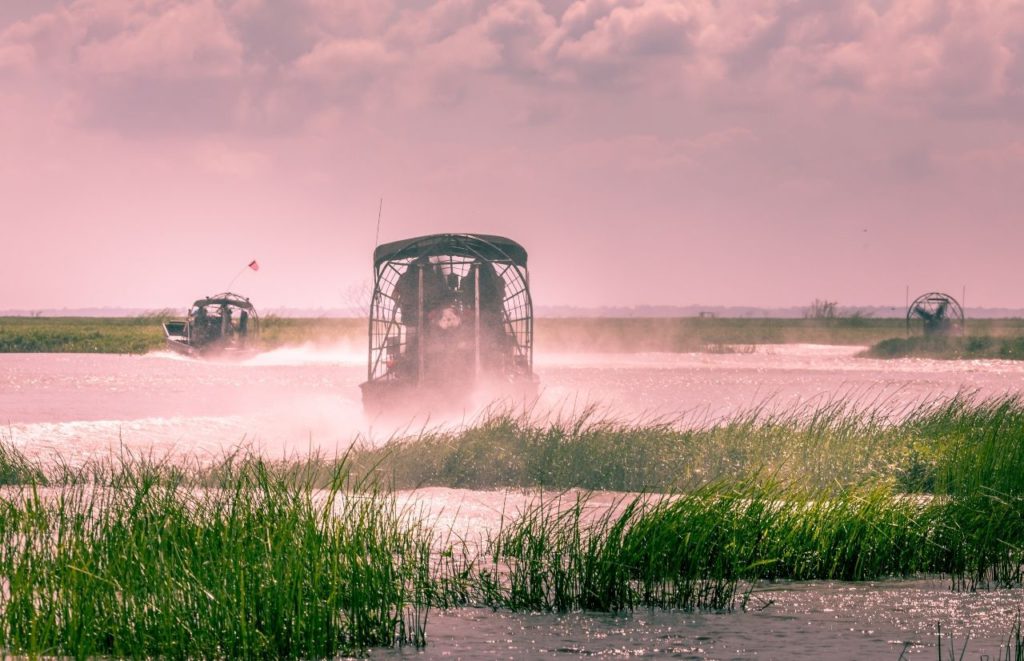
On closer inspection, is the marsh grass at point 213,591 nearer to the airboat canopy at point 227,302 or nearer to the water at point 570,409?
the water at point 570,409

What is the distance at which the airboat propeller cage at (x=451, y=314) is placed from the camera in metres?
19.4

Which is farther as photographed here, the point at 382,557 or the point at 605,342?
the point at 605,342

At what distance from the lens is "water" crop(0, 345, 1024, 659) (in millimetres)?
6355

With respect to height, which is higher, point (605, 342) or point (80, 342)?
point (605, 342)

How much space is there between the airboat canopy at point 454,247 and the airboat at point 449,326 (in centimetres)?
2

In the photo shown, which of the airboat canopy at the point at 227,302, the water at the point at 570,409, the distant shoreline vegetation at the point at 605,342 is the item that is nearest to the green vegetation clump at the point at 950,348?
the distant shoreline vegetation at the point at 605,342

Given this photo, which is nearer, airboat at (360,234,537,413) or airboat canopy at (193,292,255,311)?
airboat at (360,234,537,413)

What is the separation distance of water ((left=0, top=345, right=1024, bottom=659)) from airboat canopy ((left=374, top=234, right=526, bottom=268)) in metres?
→ 2.87

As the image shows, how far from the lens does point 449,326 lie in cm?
1962

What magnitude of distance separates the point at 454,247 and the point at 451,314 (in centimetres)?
116

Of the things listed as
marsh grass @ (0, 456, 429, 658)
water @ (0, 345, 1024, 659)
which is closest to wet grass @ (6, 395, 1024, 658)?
marsh grass @ (0, 456, 429, 658)

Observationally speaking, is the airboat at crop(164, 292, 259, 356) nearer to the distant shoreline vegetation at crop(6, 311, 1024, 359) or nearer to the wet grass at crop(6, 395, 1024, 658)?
the distant shoreline vegetation at crop(6, 311, 1024, 359)

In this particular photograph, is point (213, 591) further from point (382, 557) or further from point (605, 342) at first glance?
point (605, 342)

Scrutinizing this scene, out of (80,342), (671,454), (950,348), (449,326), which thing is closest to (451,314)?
(449,326)
